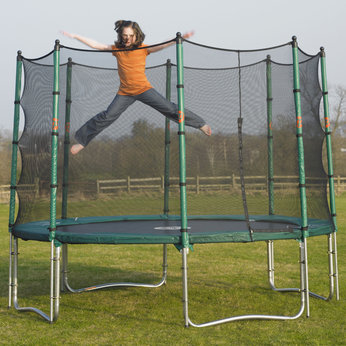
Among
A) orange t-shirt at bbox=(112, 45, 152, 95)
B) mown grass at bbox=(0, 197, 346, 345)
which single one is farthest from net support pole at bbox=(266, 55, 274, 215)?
orange t-shirt at bbox=(112, 45, 152, 95)

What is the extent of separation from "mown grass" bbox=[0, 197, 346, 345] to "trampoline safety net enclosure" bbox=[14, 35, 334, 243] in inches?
24.8

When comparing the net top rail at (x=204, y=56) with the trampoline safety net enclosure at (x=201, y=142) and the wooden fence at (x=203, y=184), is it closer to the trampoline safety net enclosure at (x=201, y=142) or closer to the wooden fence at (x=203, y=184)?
the trampoline safety net enclosure at (x=201, y=142)

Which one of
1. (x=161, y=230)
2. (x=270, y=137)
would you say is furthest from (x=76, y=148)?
(x=270, y=137)

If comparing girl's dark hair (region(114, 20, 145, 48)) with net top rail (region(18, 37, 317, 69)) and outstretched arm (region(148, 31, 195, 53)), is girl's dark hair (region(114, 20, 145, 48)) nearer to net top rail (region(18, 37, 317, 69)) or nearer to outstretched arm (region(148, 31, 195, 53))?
net top rail (region(18, 37, 317, 69))

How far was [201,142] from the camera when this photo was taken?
4.25m

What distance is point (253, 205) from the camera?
13.8 ft

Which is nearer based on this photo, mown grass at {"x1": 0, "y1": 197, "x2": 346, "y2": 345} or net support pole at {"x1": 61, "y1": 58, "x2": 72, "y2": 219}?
mown grass at {"x1": 0, "y1": 197, "x2": 346, "y2": 345}

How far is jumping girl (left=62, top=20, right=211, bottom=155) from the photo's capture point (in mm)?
4160

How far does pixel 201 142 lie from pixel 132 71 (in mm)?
818

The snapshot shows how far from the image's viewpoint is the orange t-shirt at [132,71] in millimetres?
4176

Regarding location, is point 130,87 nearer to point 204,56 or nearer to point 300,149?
point 204,56

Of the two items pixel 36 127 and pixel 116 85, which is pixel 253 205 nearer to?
pixel 116 85

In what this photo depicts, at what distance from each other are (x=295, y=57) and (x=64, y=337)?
2.55 meters

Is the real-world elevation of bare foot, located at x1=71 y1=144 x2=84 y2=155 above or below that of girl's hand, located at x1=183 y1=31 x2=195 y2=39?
below
